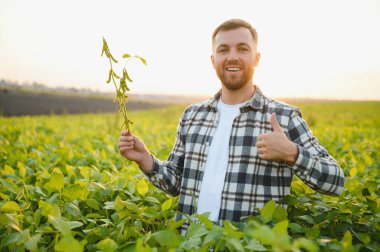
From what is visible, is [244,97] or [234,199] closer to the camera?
[234,199]

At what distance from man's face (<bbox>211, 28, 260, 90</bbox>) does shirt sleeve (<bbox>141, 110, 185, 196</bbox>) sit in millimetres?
579

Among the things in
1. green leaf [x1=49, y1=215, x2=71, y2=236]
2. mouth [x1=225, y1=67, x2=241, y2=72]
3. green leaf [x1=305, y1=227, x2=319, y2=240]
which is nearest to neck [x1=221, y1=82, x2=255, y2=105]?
mouth [x1=225, y1=67, x2=241, y2=72]

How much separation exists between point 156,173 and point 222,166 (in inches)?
19.0

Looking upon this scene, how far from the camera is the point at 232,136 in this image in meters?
2.12

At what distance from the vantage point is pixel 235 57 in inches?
83.7

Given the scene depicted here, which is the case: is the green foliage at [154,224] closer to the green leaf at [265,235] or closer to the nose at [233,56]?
the green leaf at [265,235]

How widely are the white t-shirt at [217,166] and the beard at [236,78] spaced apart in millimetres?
148

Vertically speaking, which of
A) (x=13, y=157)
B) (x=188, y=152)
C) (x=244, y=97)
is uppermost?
(x=244, y=97)

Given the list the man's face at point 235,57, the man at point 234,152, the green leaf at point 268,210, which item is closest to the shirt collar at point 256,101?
the man at point 234,152

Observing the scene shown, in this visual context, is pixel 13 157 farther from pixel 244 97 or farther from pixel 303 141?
pixel 303 141

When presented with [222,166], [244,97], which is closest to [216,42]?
[244,97]

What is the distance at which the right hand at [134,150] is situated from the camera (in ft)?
6.81

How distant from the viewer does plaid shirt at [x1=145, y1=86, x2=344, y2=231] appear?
1.80 meters

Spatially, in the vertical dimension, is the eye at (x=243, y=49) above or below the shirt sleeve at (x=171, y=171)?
above
